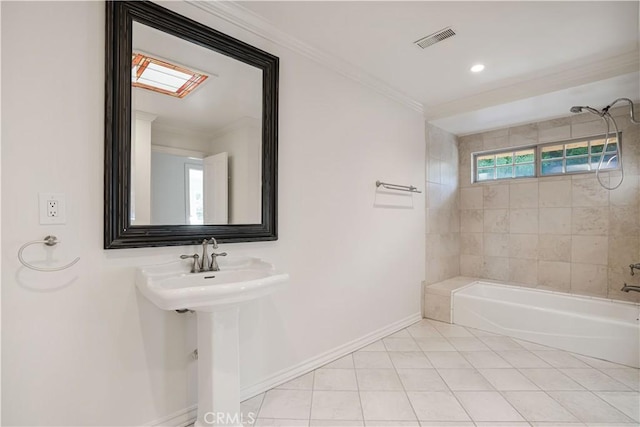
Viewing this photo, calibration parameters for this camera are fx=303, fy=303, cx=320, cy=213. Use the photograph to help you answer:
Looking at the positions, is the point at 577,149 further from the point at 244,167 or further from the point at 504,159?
the point at 244,167

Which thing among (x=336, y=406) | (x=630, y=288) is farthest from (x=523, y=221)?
(x=336, y=406)

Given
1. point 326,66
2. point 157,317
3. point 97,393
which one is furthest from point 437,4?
point 97,393

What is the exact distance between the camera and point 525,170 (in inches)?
140

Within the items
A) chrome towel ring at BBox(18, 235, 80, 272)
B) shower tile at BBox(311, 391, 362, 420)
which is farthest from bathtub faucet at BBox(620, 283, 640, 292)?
chrome towel ring at BBox(18, 235, 80, 272)

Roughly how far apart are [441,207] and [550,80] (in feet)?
5.26

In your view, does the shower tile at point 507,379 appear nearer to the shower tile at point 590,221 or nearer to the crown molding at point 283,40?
the shower tile at point 590,221

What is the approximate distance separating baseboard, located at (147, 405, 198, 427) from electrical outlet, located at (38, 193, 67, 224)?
3.54 ft

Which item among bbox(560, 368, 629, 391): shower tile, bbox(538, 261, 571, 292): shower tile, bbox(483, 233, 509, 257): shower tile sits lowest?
bbox(560, 368, 629, 391): shower tile

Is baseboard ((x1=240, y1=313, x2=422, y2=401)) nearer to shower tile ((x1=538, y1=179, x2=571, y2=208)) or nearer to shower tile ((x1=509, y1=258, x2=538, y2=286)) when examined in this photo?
shower tile ((x1=509, y1=258, x2=538, y2=286))

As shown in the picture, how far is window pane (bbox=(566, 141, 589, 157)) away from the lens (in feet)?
10.4

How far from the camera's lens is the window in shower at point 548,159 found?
10.0 feet

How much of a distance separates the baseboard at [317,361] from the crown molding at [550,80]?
7.40 feet

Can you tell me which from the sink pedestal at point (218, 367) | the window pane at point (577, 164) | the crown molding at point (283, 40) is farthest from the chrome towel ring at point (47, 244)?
the window pane at point (577, 164)

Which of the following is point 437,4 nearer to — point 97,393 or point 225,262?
point 225,262
